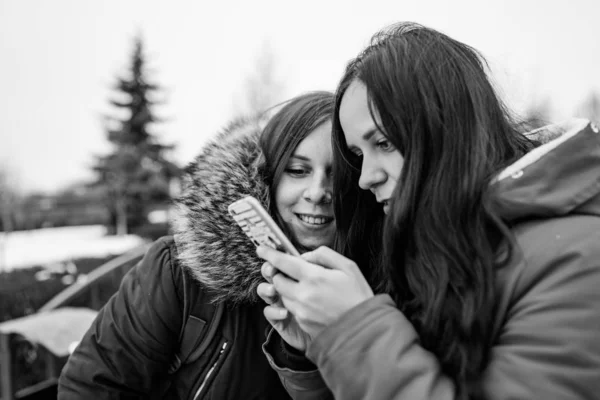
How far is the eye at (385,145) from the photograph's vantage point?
4.73 feet

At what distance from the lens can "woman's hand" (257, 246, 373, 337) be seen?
124cm

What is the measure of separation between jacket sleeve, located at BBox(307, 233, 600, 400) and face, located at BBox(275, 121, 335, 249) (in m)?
1.01

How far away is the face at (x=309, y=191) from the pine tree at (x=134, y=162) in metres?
18.7

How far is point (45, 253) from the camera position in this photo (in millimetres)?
17375

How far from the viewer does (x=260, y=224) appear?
60.1 inches

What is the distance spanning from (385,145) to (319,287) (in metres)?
0.51

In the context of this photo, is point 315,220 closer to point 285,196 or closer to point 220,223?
point 285,196

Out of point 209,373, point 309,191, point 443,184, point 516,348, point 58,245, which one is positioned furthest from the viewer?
point 58,245

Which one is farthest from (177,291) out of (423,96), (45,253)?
(45,253)

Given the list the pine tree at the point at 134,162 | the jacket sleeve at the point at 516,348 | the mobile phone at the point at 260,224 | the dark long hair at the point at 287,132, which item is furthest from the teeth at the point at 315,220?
the pine tree at the point at 134,162

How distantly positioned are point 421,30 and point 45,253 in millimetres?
18928

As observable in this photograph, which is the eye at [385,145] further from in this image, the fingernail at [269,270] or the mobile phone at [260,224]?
the fingernail at [269,270]

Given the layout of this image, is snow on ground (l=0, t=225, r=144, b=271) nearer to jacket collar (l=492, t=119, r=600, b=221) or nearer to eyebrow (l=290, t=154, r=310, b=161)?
eyebrow (l=290, t=154, r=310, b=161)

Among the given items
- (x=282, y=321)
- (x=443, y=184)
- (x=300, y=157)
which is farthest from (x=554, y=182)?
(x=300, y=157)
